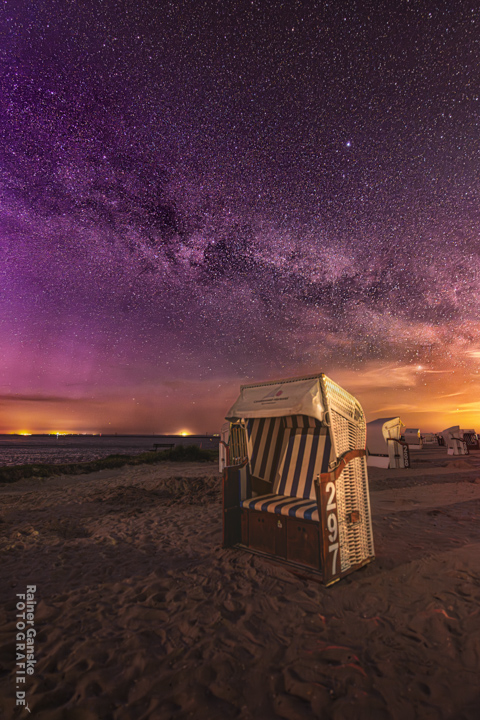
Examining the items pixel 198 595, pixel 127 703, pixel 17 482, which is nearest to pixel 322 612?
pixel 198 595

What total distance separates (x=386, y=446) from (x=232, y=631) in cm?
2035

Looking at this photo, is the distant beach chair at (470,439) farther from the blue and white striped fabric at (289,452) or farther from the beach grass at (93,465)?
the blue and white striped fabric at (289,452)

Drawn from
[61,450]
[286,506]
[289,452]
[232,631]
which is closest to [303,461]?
[289,452]

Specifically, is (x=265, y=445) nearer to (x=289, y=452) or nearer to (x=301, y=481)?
(x=289, y=452)

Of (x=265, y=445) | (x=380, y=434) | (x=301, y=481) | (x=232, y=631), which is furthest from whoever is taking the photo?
(x=380, y=434)

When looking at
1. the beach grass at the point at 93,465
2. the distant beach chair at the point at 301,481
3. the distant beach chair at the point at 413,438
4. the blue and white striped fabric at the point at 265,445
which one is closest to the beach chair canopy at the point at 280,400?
the distant beach chair at the point at 301,481

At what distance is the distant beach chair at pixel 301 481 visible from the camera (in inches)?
182

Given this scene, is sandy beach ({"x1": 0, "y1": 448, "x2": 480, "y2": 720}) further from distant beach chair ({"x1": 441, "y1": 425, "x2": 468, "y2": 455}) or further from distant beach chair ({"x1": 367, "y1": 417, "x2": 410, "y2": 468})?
distant beach chair ({"x1": 441, "y1": 425, "x2": 468, "y2": 455})

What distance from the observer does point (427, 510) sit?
884 centimetres

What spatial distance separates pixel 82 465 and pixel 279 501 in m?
19.4

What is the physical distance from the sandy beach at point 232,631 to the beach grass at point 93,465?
12.2 metres

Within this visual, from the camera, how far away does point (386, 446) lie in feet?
69.3

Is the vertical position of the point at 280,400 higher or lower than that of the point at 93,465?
higher

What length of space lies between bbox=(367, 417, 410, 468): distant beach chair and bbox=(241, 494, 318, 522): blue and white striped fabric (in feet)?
58.7
